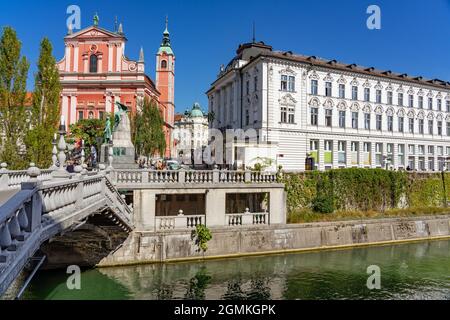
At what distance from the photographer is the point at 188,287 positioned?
17.7 metres

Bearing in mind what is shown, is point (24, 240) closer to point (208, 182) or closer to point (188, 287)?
point (188, 287)

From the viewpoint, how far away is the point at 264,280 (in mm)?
19031

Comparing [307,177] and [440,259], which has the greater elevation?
[307,177]

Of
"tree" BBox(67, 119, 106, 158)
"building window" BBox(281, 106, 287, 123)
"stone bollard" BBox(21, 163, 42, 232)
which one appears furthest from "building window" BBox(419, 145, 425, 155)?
"stone bollard" BBox(21, 163, 42, 232)

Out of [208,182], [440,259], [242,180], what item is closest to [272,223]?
[242,180]

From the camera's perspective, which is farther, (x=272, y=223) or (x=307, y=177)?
(x=307, y=177)

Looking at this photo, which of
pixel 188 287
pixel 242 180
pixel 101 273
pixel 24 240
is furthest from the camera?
pixel 242 180

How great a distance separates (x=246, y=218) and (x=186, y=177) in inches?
193

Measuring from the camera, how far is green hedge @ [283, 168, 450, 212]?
29.4m

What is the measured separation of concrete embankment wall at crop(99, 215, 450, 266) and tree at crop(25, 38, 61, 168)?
8.65m

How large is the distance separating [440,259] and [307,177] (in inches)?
425

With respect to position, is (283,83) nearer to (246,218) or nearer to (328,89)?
(328,89)
